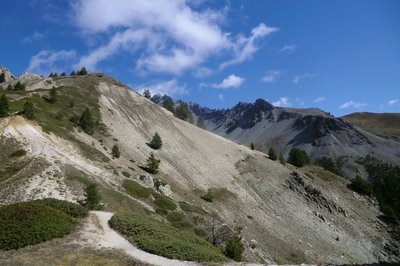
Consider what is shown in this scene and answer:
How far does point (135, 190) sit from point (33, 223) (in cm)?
2159

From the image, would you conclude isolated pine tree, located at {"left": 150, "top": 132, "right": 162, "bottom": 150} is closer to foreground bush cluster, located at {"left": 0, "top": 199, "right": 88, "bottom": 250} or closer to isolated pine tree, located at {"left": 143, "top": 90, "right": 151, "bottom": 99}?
foreground bush cluster, located at {"left": 0, "top": 199, "right": 88, "bottom": 250}

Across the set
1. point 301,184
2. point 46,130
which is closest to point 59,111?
point 46,130

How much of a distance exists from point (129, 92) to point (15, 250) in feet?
277

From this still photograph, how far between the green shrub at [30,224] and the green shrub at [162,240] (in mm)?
4376

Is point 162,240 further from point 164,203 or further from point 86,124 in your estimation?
point 86,124

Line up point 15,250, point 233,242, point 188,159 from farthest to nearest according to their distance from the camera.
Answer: point 188,159
point 233,242
point 15,250

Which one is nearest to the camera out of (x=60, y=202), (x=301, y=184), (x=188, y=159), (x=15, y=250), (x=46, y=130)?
(x=15, y=250)

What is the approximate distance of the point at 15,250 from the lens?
24328mm

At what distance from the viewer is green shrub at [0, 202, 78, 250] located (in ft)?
82.5

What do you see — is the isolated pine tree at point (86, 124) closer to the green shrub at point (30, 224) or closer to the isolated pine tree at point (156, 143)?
the isolated pine tree at point (156, 143)

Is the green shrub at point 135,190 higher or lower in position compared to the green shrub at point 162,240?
higher

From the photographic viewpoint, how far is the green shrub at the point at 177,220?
44406 mm

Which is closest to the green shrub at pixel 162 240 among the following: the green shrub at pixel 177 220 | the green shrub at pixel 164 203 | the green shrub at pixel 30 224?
the green shrub at pixel 30 224

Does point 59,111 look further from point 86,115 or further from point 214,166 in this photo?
point 214,166
